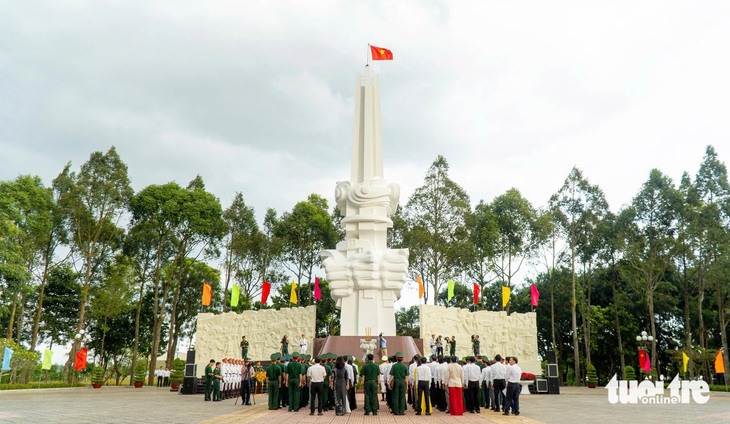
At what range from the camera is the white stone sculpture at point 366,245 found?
79.3 ft

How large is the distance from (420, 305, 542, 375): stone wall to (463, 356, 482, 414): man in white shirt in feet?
46.7

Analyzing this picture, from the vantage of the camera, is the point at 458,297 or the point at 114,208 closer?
the point at 114,208

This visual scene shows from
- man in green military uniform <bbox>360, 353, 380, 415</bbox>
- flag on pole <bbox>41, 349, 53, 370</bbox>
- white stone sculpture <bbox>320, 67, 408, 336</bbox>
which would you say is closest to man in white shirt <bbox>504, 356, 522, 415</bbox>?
man in green military uniform <bbox>360, 353, 380, 415</bbox>

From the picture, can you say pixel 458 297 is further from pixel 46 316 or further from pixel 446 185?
pixel 46 316

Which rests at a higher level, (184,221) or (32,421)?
(184,221)

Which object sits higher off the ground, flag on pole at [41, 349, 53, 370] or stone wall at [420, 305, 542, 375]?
stone wall at [420, 305, 542, 375]

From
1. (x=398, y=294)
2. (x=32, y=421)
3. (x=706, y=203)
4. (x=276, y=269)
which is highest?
(x=706, y=203)

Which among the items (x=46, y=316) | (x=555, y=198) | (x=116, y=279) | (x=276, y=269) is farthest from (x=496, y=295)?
(x=46, y=316)

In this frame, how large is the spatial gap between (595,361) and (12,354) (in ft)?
110

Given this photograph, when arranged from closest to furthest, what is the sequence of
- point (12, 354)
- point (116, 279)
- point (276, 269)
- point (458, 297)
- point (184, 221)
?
point (12, 354) < point (116, 279) < point (184, 221) < point (276, 269) < point (458, 297)

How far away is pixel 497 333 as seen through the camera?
90.4 ft

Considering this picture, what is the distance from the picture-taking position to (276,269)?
3616cm

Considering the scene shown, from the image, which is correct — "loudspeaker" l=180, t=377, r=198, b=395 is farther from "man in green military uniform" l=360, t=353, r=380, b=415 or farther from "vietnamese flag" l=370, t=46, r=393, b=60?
"vietnamese flag" l=370, t=46, r=393, b=60

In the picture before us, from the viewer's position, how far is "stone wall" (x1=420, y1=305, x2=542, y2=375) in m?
27.0
